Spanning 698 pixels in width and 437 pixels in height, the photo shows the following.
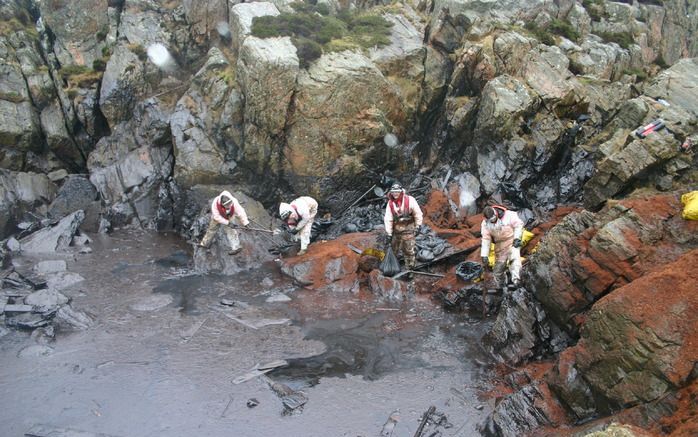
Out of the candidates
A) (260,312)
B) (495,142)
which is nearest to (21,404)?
(260,312)

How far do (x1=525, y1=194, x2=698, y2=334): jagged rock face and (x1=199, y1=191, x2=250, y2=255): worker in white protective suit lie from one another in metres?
7.46

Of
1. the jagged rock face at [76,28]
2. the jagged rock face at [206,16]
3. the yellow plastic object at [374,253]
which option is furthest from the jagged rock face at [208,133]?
the yellow plastic object at [374,253]

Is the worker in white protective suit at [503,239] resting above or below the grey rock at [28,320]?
above

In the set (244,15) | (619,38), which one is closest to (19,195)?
(244,15)

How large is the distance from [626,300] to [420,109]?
38.3 ft

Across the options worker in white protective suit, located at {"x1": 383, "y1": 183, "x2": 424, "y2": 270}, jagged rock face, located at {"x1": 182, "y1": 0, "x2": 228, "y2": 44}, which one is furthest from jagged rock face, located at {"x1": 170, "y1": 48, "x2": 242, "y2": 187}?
worker in white protective suit, located at {"x1": 383, "y1": 183, "x2": 424, "y2": 270}

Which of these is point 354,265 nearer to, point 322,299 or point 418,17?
point 322,299

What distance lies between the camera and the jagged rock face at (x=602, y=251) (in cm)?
671

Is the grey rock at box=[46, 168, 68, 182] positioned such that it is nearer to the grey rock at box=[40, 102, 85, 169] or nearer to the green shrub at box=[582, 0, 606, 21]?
the grey rock at box=[40, 102, 85, 169]

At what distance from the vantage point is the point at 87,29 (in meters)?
18.4

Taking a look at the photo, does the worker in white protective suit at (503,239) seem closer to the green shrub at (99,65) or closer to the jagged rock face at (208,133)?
the jagged rock face at (208,133)

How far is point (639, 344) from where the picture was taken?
5434mm

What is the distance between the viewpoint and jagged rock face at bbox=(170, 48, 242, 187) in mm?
15203

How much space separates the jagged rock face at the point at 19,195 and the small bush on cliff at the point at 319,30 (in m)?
8.42
